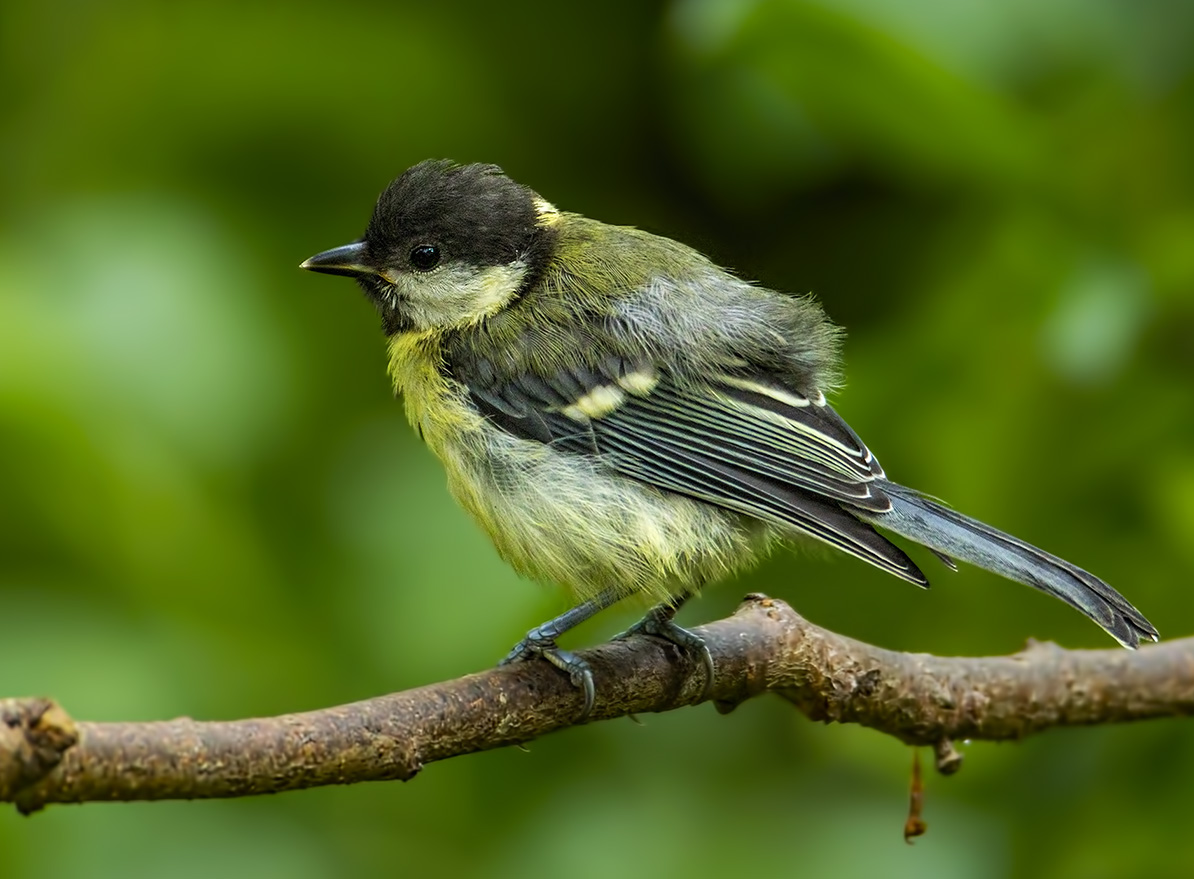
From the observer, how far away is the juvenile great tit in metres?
2.17

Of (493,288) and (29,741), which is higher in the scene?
(493,288)

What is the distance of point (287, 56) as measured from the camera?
3.25 meters

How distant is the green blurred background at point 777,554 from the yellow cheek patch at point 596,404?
0.32 meters

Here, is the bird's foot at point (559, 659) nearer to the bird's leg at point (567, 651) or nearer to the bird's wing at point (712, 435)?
the bird's leg at point (567, 651)

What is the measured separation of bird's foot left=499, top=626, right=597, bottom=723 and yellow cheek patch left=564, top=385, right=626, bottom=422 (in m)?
0.37

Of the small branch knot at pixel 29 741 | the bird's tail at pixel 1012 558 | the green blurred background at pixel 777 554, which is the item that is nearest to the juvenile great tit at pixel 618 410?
the bird's tail at pixel 1012 558

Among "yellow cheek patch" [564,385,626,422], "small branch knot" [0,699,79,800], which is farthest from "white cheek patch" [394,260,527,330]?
"small branch knot" [0,699,79,800]

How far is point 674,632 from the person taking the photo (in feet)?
6.97

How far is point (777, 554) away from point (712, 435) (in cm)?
48

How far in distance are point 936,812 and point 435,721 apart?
1.10m

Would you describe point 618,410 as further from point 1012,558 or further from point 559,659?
point 1012,558

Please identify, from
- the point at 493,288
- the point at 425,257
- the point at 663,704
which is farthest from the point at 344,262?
Answer: the point at 663,704

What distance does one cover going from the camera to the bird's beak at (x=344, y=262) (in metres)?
2.57

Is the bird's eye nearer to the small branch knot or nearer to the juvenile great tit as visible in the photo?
the juvenile great tit
